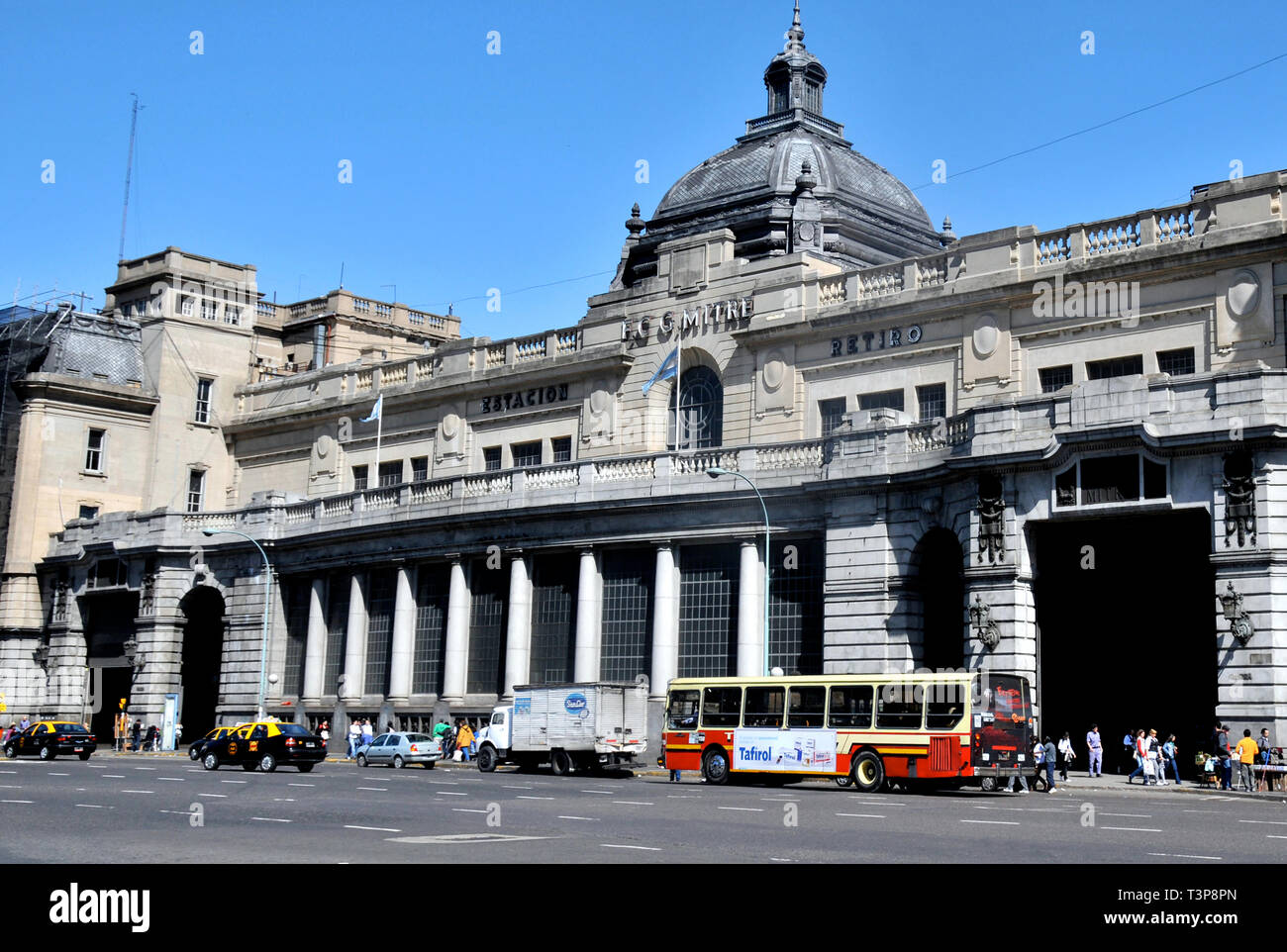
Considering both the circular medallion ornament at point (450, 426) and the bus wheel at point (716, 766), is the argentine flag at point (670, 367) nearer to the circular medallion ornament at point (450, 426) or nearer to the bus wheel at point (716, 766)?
the circular medallion ornament at point (450, 426)

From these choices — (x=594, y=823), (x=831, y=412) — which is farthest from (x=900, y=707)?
(x=831, y=412)

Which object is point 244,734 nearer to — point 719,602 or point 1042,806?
point 719,602

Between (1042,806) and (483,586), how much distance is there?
2949 centimetres

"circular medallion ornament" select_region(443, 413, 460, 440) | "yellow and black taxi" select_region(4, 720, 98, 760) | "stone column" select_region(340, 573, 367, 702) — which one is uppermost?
Result: "circular medallion ornament" select_region(443, 413, 460, 440)

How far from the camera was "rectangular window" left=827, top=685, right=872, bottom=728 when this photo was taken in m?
34.6

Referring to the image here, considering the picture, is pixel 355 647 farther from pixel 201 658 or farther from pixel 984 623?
pixel 984 623

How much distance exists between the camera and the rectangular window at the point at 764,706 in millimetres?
36656

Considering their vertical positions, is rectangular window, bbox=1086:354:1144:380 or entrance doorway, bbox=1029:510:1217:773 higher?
rectangular window, bbox=1086:354:1144:380

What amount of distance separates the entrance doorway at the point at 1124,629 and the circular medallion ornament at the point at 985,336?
835 centimetres

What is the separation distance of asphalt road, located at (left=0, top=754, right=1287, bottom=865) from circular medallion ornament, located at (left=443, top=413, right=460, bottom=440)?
1088 inches

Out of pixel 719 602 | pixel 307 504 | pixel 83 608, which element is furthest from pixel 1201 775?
pixel 83 608

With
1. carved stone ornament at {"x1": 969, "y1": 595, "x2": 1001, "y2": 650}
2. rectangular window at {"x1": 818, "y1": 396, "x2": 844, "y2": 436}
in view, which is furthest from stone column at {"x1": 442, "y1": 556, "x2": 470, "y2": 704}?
carved stone ornament at {"x1": 969, "y1": 595, "x2": 1001, "y2": 650}

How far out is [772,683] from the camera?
3694 centimetres

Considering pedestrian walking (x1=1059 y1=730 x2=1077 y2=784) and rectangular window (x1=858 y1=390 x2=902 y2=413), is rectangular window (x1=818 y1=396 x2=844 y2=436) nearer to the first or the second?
rectangular window (x1=858 y1=390 x2=902 y2=413)
